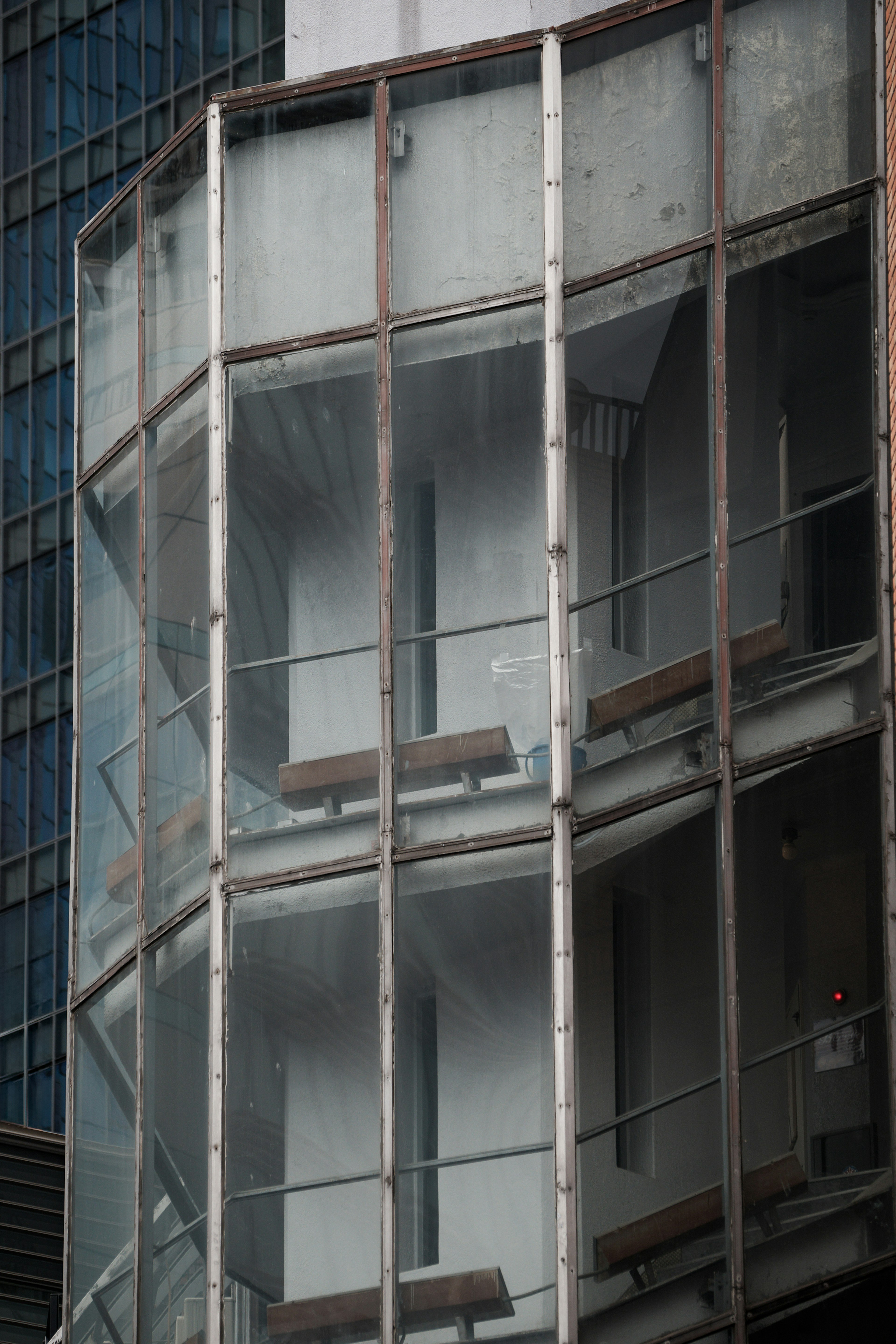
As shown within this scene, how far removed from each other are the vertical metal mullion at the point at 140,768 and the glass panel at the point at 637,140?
365 centimetres

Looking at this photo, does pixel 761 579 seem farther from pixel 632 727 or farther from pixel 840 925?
pixel 840 925

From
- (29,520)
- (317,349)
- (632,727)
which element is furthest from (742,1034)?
(29,520)

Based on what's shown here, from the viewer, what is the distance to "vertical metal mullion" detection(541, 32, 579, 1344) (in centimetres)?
1320

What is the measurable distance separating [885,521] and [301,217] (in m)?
4.85

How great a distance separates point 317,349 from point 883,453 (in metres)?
4.09

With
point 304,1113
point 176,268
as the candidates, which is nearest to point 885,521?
point 304,1113

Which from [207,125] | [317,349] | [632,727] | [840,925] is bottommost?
[840,925]

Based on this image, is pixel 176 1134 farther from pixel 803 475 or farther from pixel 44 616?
pixel 44 616

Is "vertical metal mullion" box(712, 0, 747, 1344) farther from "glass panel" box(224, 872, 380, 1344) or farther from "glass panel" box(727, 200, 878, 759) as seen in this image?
"glass panel" box(224, 872, 380, 1344)

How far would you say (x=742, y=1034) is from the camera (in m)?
13.5

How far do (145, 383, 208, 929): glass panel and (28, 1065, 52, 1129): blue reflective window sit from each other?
29.3m

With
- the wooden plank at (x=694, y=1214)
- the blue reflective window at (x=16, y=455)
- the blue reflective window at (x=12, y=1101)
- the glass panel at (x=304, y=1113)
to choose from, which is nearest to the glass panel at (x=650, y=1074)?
the wooden plank at (x=694, y=1214)

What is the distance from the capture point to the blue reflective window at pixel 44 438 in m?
48.3

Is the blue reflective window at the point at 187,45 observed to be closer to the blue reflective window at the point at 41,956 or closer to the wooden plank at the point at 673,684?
the blue reflective window at the point at 41,956
